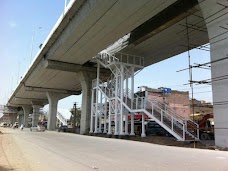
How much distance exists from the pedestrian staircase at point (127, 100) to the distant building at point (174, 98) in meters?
22.9

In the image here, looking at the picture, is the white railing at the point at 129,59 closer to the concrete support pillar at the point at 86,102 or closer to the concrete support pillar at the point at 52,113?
the concrete support pillar at the point at 86,102

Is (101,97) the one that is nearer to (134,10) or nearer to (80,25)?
(80,25)

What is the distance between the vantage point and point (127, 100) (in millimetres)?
30938

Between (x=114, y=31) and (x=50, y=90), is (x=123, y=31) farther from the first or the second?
(x=50, y=90)

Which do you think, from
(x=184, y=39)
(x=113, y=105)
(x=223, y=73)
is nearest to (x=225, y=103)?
(x=223, y=73)

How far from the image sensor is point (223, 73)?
1664 cm

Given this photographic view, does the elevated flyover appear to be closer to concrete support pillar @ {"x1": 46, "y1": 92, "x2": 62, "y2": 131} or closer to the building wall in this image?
concrete support pillar @ {"x1": 46, "y1": 92, "x2": 62, "y2": 131}

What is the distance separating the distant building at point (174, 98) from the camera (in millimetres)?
58219

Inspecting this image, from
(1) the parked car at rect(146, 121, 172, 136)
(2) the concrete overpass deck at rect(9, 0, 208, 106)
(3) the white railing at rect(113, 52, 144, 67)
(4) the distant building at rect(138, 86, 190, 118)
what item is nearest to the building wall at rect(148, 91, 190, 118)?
(4) the distant building at rect(138, 86, 190, 118)

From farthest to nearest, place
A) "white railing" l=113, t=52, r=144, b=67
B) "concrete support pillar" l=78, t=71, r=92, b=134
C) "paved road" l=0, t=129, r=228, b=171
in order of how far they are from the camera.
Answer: "concrete support pillar" l=78, t=71, r=92, b=134 < "white railing" l=113, t=52, r=144, b=67 < "paved road" l=0, t=129, r=228, b=171

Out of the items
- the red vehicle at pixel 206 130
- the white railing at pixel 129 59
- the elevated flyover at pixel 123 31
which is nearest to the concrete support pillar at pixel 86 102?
the elevated flyover at pixel 123 31

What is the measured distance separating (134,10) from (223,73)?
9.15 metres

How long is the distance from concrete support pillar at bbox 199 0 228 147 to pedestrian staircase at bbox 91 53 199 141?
16.3ft

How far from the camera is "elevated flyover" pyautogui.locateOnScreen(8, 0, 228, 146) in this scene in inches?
829
